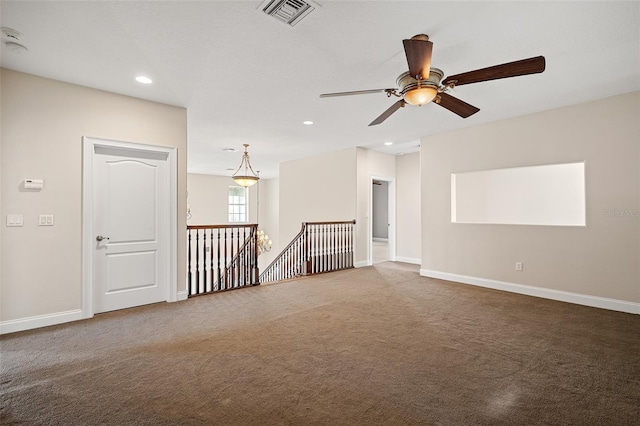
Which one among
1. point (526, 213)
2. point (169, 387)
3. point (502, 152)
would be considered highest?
point (502, 152)

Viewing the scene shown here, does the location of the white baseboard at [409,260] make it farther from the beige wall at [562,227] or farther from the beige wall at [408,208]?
the beige wall at [562,227]

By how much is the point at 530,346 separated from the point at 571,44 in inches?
107

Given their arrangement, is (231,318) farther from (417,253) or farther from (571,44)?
(417,253)

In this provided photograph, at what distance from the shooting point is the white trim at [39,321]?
3158mm

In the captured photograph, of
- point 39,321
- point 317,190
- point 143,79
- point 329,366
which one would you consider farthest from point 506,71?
point 317,190

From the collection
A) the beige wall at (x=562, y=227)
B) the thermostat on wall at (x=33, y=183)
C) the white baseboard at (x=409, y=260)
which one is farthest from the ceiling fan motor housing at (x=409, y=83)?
the white baseboard at (x=409, y=260)

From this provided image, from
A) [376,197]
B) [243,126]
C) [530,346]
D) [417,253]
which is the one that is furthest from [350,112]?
[376,197]

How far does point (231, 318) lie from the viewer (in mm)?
3598

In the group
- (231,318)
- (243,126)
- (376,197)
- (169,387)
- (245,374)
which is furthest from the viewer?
(376,197)

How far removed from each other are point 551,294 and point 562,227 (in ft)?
3.16

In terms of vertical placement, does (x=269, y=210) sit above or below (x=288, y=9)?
below

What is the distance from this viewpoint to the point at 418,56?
2.26 m

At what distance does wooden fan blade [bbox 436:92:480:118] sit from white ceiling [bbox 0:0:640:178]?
407 millimetres

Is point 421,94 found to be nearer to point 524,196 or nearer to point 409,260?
point 524,196
